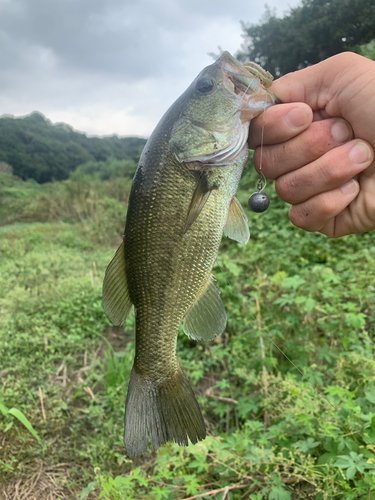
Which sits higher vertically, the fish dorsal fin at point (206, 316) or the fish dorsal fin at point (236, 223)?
the fish dorsal fin at point (236, 223)

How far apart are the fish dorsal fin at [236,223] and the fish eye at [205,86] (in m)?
0.46

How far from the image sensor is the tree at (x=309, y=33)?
2.47m

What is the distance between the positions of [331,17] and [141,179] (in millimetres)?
2843

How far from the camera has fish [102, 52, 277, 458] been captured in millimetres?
1223

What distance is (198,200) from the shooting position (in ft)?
4.00

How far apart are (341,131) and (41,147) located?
21.2 feet

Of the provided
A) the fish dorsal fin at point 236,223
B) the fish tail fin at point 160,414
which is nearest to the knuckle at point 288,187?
the fish dorsal fin at point 236,223

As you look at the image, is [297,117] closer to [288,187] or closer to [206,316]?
[288,187]

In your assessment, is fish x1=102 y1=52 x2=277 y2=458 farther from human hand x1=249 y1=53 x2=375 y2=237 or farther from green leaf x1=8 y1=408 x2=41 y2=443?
green leaf x1=8 y1=408 x2=41 y2=443

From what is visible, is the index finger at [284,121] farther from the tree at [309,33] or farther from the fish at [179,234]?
the tree at [309,33]

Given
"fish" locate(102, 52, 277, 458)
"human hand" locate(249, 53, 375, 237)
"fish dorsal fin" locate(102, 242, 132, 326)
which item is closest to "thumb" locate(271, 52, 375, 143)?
"human hand" locate(249, 53, 375, 237)

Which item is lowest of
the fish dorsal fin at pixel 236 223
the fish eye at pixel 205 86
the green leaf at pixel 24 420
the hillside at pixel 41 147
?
the green leaf at pixel 24 420

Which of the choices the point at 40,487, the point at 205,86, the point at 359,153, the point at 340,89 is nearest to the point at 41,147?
the point at 40,487

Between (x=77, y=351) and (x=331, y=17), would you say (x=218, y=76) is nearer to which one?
(x=331, y=17)
